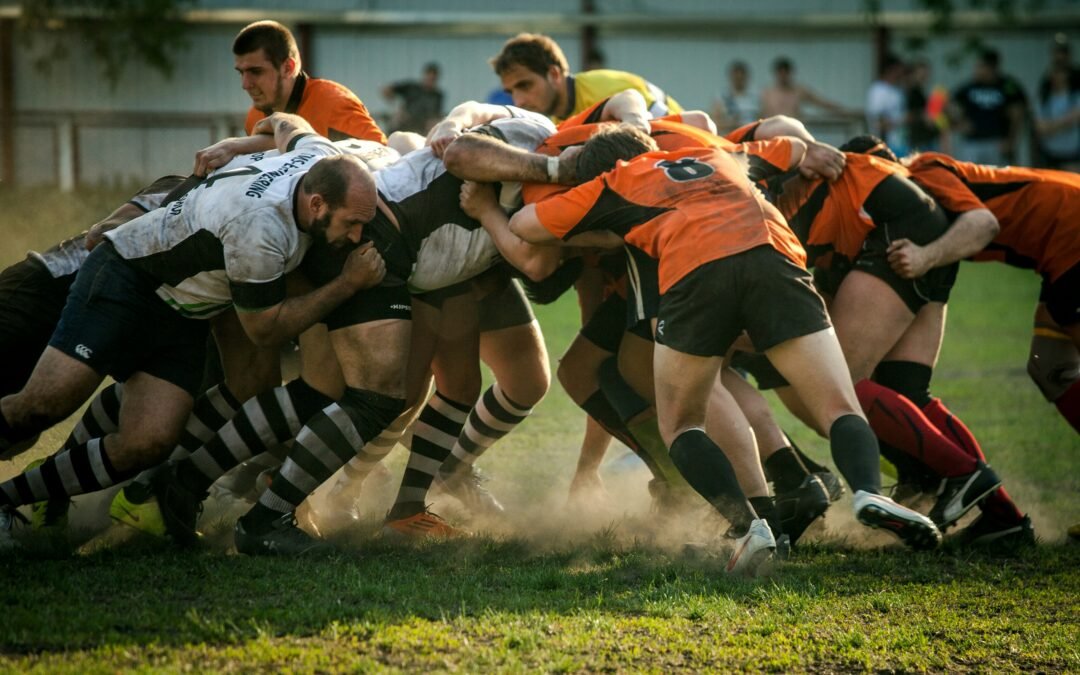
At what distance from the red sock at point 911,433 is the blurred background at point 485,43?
16795mm

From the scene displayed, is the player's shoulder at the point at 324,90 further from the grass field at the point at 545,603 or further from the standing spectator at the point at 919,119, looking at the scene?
the standing spectator at the point at 919,119

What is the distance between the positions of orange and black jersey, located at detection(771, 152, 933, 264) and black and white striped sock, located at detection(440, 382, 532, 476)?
1.59 m

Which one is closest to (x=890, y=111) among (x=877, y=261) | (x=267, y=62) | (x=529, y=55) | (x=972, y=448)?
(x=529, y=55)

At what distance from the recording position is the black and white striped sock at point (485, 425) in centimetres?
640

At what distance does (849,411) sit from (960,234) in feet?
4.71

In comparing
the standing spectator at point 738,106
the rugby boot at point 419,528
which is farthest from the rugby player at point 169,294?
the standing spectator at point 738,106

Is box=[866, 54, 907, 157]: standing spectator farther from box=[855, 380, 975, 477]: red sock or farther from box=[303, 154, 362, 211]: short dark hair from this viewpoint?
box=[303, 154, 362, 211]: short dark hair

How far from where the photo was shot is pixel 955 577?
5078 mm

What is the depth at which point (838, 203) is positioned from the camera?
595 cm

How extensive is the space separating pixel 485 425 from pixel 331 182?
1.78 m

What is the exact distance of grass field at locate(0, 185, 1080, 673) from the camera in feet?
12.9

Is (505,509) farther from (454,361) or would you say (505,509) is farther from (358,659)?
(358,659)

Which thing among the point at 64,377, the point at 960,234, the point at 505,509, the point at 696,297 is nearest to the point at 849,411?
the point at 696,297

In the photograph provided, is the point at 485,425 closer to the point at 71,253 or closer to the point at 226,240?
the point at 226,240
